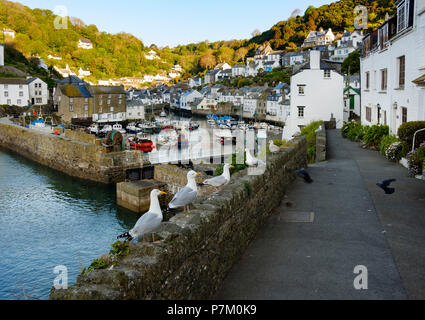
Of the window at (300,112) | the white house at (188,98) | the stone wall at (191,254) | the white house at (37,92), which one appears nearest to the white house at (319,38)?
the white house at (188,98)

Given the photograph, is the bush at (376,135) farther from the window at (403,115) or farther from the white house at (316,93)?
the white house at (316,93)

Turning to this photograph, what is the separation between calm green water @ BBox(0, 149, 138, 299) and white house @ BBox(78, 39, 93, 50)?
126 m

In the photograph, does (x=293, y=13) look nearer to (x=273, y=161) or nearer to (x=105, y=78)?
(x=105, y=78)

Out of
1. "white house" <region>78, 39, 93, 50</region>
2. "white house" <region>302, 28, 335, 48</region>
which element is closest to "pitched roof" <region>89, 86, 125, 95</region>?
"white house" <region>302, 28, 335, 48</region>

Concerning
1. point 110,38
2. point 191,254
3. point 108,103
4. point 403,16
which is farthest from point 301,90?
point 110,38

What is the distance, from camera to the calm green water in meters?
14.8

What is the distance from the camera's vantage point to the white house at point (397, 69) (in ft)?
48.3

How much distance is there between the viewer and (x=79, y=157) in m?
34.6

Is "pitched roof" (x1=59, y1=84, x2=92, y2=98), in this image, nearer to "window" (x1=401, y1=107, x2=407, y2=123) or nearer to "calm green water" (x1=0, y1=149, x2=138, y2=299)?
"calm green water" (x1=0, y1=149, x2=138, y2=299)

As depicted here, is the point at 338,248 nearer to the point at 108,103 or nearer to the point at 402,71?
the point at 402,71

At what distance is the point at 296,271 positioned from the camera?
20.1 feet

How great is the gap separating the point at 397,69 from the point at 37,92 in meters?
77.9
